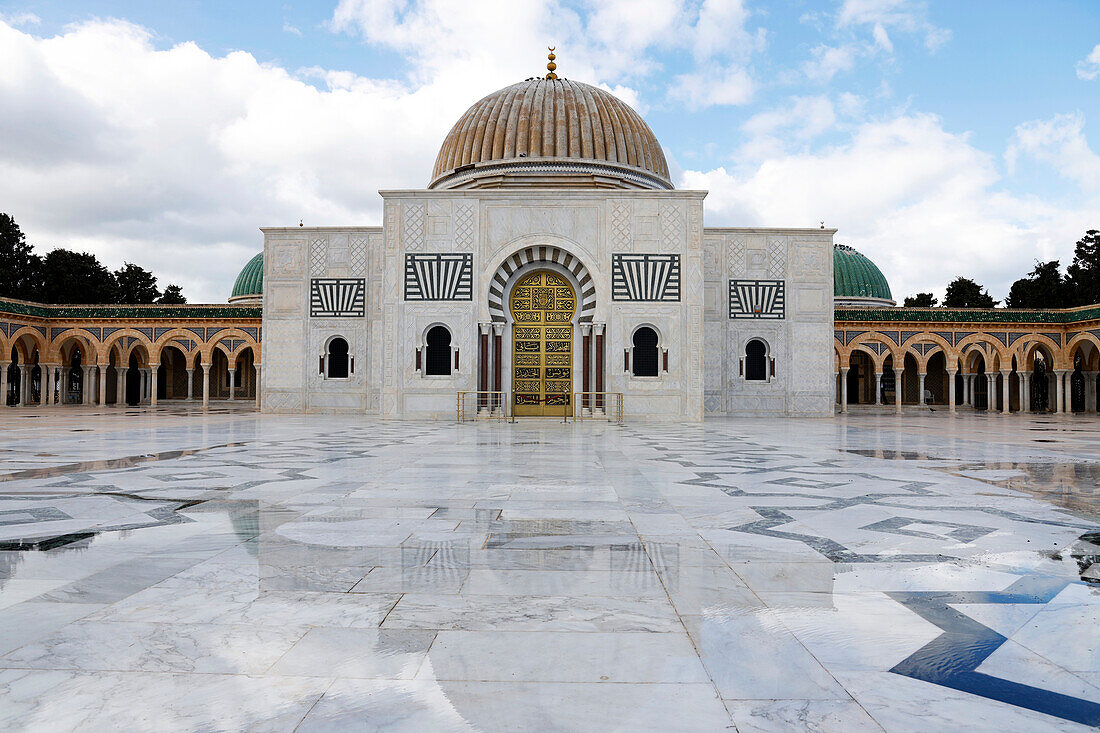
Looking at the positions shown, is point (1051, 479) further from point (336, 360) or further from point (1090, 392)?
point (1090, 392)

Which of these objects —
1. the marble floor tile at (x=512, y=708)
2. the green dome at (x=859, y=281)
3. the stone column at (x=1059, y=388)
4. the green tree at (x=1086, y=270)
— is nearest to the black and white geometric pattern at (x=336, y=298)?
the marble floor tile at (x=512, y=708)

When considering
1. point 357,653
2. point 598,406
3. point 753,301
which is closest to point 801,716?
point 357,653

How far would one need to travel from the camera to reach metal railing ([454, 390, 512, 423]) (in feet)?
53.8

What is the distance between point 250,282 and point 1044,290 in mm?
40926

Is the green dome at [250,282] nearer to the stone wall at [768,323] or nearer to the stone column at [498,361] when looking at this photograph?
the stone column at [498,361]

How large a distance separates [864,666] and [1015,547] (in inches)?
79.6

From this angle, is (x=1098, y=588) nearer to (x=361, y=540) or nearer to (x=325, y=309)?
(x=361, y=540)

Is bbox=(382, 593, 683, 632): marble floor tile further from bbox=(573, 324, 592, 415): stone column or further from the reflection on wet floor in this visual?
bbox=(573, 324, 592, 415): stone column

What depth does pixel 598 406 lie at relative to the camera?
17328 mm

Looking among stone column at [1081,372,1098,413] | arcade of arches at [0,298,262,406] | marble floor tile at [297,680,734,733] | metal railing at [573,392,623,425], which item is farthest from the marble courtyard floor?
stone column at [1081,372,1098,413]

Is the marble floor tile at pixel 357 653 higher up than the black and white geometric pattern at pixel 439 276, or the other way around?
the black and white geometric pattern at pixel 439 276

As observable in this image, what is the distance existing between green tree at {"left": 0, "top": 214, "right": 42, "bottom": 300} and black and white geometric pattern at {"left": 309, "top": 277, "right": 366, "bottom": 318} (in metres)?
21.9

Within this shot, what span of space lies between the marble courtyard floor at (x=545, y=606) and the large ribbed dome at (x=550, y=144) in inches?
638

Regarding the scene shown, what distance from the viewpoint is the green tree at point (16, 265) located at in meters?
32.3
